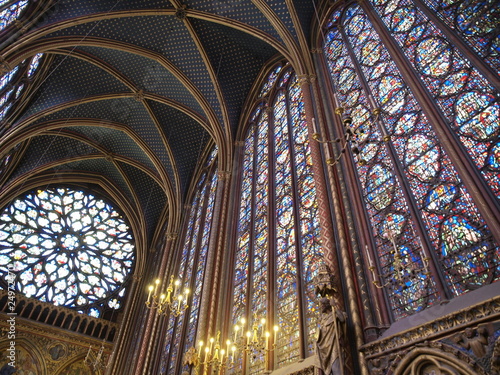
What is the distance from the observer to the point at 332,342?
4.94 metres

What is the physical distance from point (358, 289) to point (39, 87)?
13671 millimetres

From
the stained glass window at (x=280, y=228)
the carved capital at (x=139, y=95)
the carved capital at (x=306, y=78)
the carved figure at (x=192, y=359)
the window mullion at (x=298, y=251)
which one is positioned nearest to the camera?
the window mullion at (x=298, y=251)

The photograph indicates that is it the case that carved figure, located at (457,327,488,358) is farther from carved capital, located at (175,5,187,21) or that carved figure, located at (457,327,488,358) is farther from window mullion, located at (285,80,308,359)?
carved capital, located at (175,5,187,21)

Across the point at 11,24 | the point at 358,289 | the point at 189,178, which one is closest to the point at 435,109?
the point at 358,289

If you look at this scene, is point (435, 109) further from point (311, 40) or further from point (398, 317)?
point (311, 40)

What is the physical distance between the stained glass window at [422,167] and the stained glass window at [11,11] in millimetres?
9121

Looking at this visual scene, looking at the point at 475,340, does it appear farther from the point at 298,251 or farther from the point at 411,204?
the point at 298,251

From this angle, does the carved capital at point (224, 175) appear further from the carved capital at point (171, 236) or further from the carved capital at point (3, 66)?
the carved capital at point (3, 66)

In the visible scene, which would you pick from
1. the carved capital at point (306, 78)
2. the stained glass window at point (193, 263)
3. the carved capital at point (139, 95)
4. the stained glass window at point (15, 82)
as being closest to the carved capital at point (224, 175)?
the stained glass window at point (193, 263)

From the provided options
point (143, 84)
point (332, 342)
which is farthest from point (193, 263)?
point (332, 342)

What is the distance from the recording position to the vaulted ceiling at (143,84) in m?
11.2

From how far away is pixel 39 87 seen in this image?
13.7m

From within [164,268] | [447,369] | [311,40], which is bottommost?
[447,369]

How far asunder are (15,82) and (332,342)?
41.8 ft
